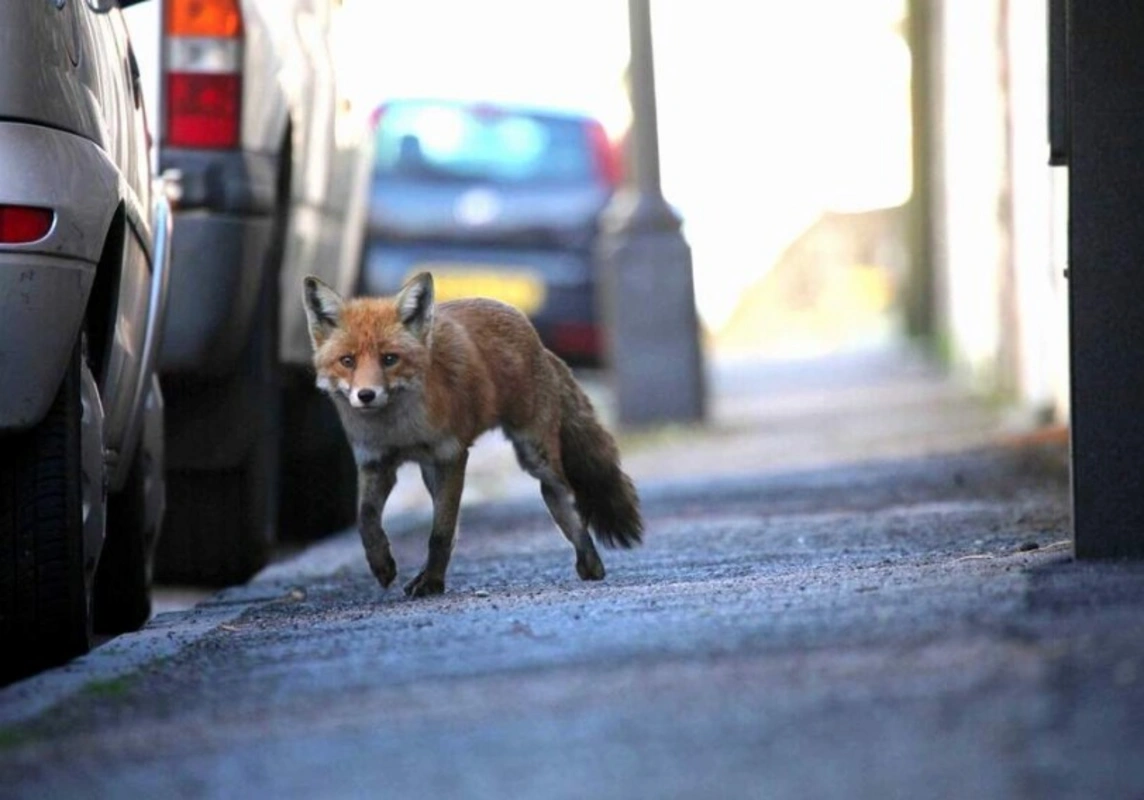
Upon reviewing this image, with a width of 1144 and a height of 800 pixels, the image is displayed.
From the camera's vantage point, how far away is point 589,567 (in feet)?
22.3

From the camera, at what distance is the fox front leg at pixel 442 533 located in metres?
6.47

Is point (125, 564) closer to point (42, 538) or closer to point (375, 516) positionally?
point (375, 516)

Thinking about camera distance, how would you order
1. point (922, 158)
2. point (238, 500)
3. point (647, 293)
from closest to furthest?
1. point (238, 500)
2. point (647, 293)
3. point (922, 158)

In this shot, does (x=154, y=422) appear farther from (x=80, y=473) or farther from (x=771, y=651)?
(x=771, y=651)

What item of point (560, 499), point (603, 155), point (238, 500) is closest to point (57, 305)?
point (560, 499)

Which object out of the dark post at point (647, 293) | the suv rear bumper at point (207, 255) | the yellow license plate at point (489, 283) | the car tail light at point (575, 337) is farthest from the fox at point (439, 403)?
the car tail light at point (575, 337)

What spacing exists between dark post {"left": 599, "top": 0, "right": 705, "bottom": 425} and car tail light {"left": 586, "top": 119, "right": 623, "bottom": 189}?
958 millimetres

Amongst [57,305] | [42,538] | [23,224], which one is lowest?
A: [42,538]

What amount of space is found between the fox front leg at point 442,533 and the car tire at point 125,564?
0.78 meters

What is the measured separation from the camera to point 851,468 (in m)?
11.0

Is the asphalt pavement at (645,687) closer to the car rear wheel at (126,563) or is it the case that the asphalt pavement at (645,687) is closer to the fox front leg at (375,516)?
the fox front leg at (375,516)

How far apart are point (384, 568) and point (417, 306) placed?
0.68 metres

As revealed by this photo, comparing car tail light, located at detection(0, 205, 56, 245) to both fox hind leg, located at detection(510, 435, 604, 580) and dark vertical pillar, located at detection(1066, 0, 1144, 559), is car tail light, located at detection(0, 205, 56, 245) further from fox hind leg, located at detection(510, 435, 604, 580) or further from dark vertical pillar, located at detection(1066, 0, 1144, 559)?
dark vertical pillar, located at detection(1066, 0, 1144, 559)

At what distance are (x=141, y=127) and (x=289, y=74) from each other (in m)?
1.80
